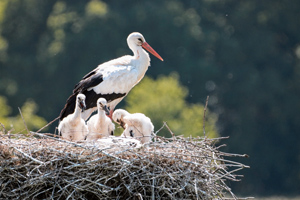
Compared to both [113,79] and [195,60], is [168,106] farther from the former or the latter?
[113,79]

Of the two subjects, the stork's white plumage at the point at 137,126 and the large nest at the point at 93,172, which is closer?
the large nest at the point at 93,172

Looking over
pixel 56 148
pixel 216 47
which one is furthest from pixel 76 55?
pixel 56 148

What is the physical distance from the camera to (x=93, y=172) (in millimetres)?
6305

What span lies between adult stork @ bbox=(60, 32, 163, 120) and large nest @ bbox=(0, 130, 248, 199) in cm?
275

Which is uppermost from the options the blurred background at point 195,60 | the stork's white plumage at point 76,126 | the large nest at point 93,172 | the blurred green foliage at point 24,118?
the blurred background at point 195,60

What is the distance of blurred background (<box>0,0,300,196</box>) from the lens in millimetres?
28750

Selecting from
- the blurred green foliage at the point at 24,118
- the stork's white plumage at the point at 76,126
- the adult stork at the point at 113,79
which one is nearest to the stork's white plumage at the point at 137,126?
the stork's white plumage at the point at 76,126

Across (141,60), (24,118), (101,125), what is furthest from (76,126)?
(24,118)

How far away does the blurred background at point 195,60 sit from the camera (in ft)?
94.3

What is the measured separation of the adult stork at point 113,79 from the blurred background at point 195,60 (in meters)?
16.8

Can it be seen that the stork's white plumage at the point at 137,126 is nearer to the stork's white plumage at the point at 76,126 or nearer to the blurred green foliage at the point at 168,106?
the stork's white plumage at the point at 76,126

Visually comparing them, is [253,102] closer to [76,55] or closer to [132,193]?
[76,55]

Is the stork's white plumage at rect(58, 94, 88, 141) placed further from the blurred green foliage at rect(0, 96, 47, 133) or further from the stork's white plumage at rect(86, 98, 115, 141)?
the blurred green foliage at rect(0, 96, 47, 133)

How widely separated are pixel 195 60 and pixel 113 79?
808 inches
